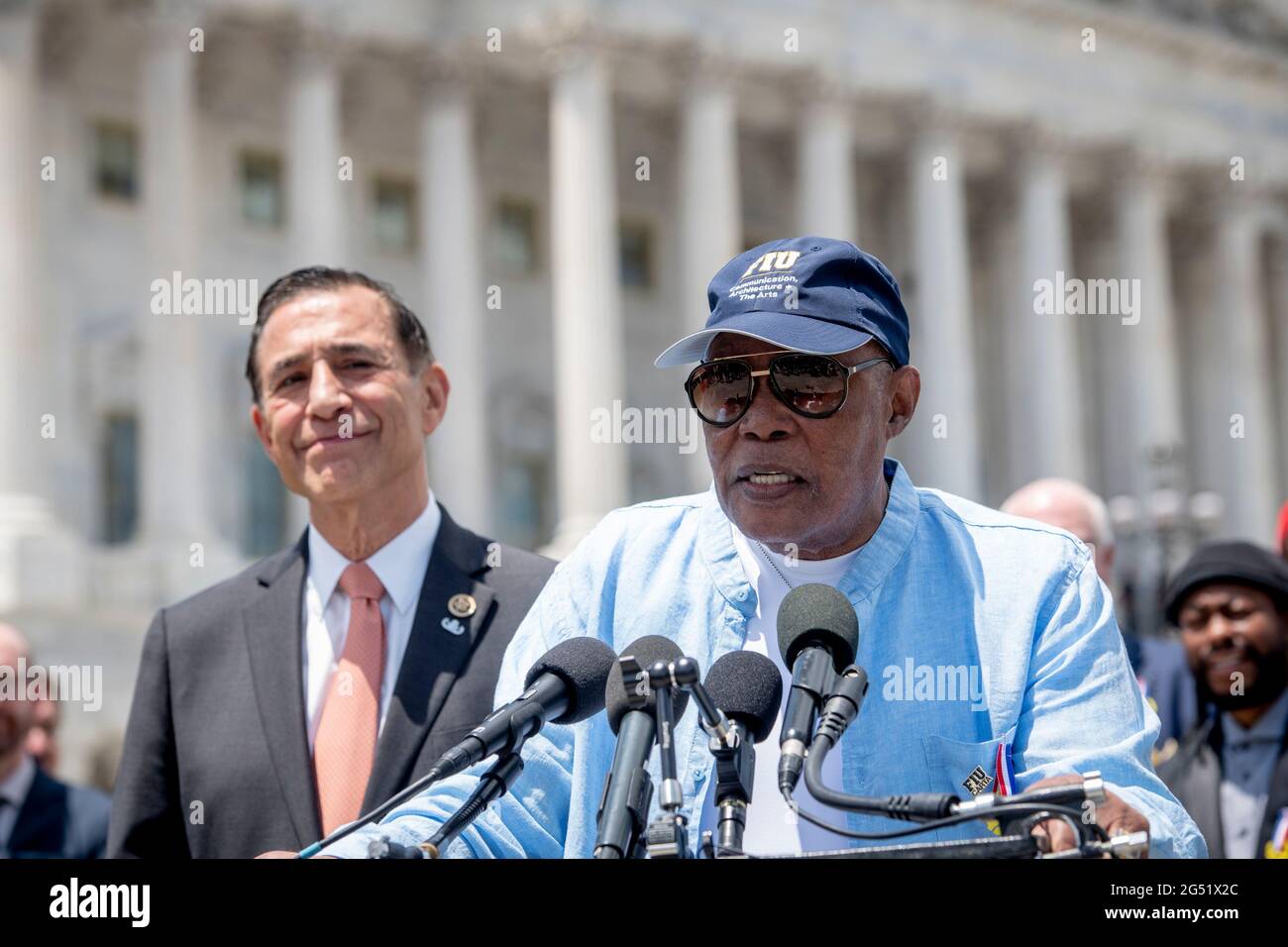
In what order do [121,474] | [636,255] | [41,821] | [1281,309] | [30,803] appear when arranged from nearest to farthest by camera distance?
1. [41,821]
2. [30,803]
3. [121,474]
4. [636,255]
5. [1281,309]

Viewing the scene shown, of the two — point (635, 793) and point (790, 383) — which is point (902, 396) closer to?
point (790, 383)

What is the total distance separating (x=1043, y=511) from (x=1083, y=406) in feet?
125

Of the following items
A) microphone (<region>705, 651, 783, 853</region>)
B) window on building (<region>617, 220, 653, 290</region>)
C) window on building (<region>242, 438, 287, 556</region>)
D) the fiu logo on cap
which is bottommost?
microphone (<region>705, 651, 783, 853</region>)

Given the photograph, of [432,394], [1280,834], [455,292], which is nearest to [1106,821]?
[432,394]

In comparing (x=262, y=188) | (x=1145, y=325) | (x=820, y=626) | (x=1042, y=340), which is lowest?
(x=820, y=626)

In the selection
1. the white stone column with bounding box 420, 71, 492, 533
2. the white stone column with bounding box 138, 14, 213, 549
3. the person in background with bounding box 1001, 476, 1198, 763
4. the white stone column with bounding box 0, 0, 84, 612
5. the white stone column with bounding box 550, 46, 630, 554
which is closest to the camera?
the person in background with bounding box 1001, 476, 1198, 763

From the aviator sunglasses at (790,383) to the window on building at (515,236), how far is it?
119ft

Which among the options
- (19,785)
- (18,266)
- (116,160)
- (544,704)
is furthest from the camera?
(116,160)

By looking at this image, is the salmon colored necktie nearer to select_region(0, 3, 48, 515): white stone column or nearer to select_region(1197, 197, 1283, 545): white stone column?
select_region(0, 3, 48, 515): white stone column

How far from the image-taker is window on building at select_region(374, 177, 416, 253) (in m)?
38.4

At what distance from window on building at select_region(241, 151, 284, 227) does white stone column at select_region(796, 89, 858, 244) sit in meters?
11.3

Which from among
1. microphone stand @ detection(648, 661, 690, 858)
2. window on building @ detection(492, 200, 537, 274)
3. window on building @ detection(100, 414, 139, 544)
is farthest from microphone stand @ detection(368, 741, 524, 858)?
window on building @ detection(492, 200, 537, 274)

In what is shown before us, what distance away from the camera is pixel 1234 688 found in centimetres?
817

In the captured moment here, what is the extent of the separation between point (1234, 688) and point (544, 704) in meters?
5.69
